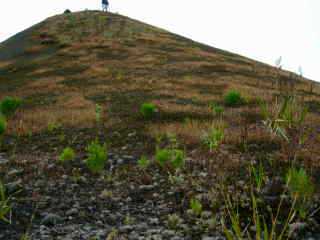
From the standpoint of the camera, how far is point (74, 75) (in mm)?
26562

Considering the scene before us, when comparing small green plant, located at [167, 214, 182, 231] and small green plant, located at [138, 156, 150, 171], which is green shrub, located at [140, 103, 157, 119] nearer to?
small green plant, located at [138, 156, 150, 171]

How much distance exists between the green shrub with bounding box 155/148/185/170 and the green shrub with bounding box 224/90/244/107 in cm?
735

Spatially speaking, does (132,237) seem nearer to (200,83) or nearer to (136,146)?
(136,146)

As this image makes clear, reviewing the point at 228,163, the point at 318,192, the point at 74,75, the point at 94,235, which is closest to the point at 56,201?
the point at 94,235

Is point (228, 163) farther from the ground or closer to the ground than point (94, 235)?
farther from the ground

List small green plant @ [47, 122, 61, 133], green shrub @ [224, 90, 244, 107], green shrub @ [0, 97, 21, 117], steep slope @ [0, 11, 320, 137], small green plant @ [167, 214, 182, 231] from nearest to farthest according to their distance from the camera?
1. small green plant @ [167, 214, 182, 231]
2. small green plant @ [47, 122, 61, 133]
3. green shrub @ [0, 97, 21, 117]
4. green shrub @ [224, 90, 244, 107]
5. steep slope @ [0, 11, 320, 137]

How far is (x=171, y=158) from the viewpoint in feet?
24.9

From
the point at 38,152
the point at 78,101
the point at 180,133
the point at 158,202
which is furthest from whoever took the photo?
the point at 78,101

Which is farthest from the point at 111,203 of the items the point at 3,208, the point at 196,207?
the point at 3,208

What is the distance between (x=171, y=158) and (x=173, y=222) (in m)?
2.41

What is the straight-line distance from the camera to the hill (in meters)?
5.41

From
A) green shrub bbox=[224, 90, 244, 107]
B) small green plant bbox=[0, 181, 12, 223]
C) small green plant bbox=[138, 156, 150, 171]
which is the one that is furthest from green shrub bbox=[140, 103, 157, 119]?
small green plant bbox=[0, 181, 12, 223]

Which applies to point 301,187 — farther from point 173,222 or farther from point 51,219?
point 51,219

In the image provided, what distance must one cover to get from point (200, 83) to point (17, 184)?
16.5 m
